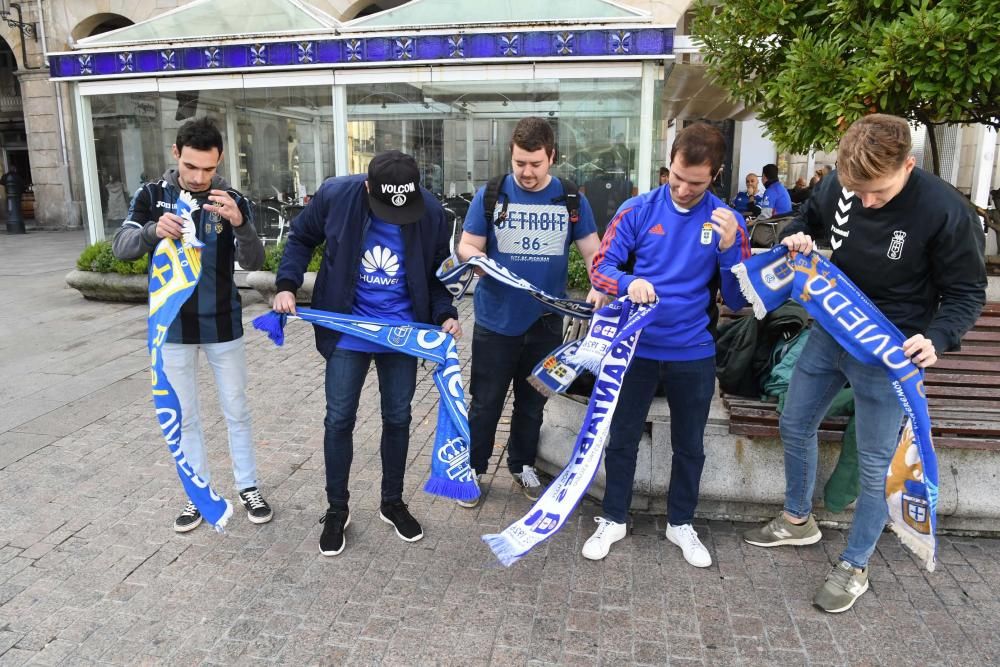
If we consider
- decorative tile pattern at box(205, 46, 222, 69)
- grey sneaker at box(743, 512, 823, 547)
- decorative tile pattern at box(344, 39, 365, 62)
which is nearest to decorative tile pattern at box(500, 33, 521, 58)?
decorative tile pattern at box(344, 39, 365, 62)

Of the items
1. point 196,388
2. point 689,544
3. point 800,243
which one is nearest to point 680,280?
point 800,243

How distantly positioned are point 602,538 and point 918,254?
6.02 feet

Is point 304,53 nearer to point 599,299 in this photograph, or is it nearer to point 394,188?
point 394,188

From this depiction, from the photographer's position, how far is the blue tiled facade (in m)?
8.61

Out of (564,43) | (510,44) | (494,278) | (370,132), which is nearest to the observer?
(494,278)

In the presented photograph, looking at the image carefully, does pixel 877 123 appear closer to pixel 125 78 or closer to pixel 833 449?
pixel 833 449

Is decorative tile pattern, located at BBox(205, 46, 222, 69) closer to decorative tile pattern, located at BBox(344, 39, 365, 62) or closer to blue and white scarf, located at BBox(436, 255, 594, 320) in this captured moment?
decorative tile pattern, located at BBox(344, 39, 365, 62)

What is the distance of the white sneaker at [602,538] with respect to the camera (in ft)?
11.3

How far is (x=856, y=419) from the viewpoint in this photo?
10.3 feet

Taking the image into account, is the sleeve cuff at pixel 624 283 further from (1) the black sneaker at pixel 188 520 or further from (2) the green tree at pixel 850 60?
(1) the black sneaker at pixel 188 520

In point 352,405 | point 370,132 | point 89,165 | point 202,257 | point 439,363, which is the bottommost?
point 352,405

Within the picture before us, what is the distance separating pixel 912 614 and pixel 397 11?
28.0ft

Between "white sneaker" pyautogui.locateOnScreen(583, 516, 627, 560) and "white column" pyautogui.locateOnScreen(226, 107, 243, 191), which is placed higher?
"white column" pyautogui.locateOnScreen(226, 107, 243, 191)

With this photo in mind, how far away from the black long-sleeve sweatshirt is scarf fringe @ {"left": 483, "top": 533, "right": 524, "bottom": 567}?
1791 mm
